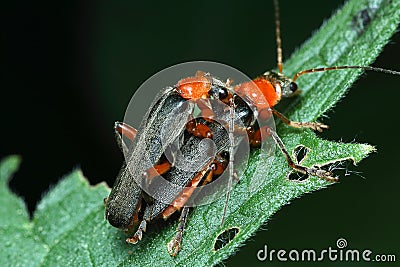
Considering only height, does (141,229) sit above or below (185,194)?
below

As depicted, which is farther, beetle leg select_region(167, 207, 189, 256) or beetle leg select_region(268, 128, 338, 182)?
beetle leg select_region(167, 207, 189, 256)

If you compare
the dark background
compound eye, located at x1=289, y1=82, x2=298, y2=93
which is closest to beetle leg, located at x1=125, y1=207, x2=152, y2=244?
compound eye, located at x1=289, y1=82, x2=298, y2=93

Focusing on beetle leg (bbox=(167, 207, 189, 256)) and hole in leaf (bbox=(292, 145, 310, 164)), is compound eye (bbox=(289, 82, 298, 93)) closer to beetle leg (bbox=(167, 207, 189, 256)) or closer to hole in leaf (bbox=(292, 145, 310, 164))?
hole in leaf (bbox=(292, 145, 310, 164))

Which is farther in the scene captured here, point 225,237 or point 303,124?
point 303,124

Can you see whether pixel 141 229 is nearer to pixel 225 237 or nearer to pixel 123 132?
pixel 225 237

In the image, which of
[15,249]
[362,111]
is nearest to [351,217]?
[362,111]

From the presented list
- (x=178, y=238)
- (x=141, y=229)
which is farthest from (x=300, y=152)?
(x=141, y=229)
